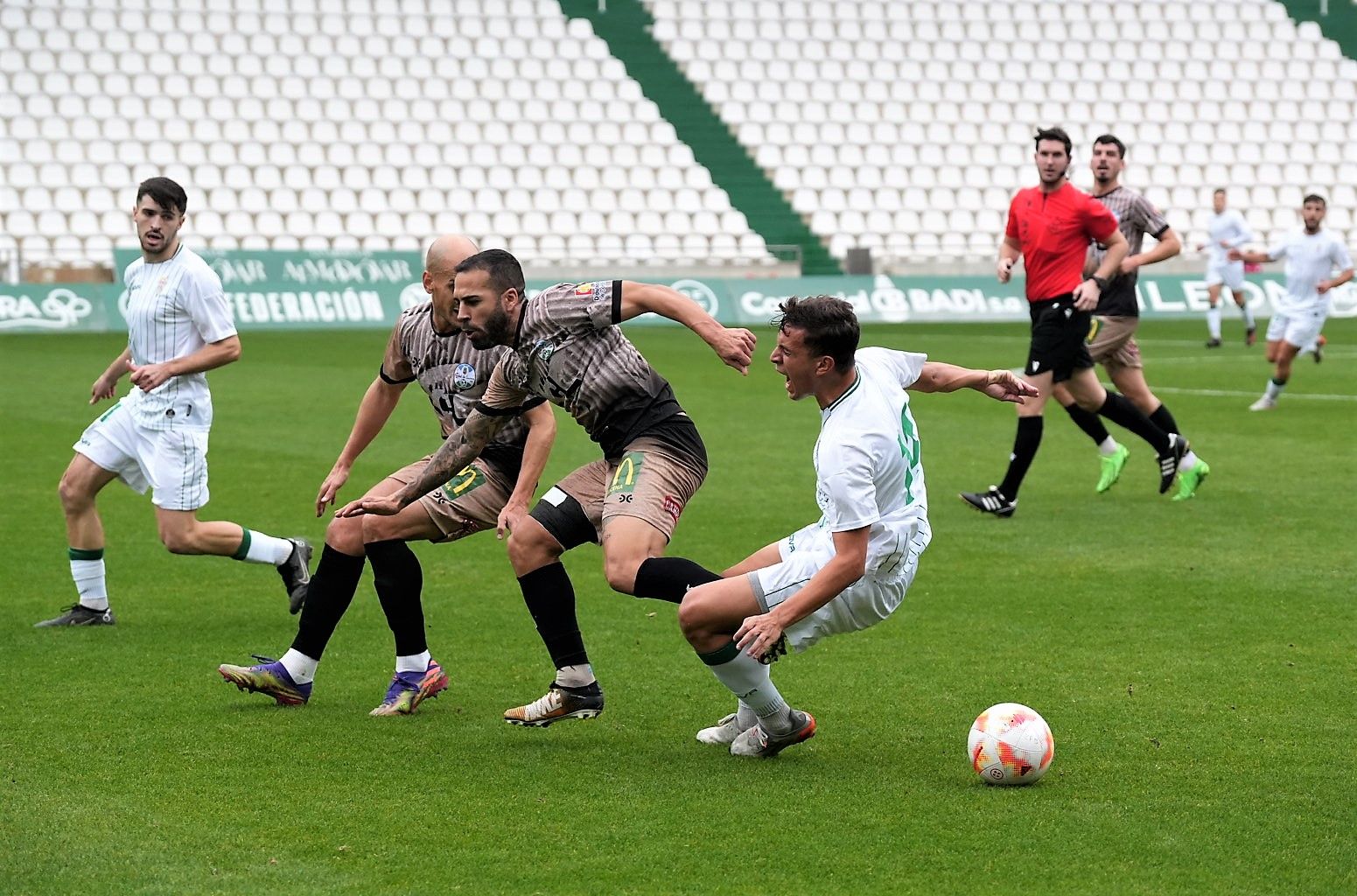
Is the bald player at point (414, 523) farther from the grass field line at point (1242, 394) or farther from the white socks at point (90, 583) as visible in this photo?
the grass field line at point (1242, 394)

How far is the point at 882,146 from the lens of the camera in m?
35.7

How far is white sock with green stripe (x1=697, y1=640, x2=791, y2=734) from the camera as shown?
5355 millimetres

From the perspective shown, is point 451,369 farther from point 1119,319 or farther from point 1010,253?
point 1119,319

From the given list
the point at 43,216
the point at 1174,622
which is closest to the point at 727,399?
the point at 1174,622

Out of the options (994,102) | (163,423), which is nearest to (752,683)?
(163,423)

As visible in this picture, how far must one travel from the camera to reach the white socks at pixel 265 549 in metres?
8.01

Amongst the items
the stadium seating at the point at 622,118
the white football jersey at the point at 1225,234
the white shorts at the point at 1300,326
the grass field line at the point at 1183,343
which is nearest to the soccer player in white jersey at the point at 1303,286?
the white shorts at the point at 1300,326

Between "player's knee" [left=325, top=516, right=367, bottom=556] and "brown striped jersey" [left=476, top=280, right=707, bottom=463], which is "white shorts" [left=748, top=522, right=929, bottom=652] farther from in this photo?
"player's knee" [left=325, top=516, right=367, bottom=556]

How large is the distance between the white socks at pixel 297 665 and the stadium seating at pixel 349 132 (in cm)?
2478

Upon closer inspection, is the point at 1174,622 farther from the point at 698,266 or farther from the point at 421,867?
the point at 698,266

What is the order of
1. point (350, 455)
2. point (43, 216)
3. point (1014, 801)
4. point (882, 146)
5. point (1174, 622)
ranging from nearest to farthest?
point (1014, 801)
point (350, 455)
point (1174, 622)
point (43, 216)
point (882, 146)

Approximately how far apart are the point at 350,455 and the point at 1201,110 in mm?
33966

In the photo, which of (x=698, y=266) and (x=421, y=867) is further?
(x=698, y=266)

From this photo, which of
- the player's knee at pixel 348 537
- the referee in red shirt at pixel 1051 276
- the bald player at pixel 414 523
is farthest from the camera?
the referee in red shirt at pixel 1051 276
